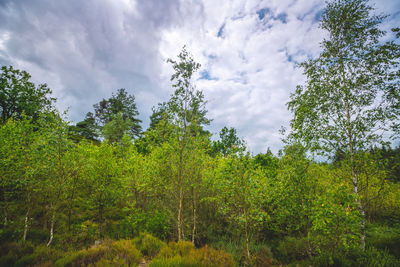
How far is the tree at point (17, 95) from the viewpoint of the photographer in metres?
18.2

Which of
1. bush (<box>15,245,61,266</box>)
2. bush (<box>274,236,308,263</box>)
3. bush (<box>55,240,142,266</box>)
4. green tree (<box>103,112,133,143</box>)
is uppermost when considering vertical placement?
green tree (<box>103,112,133,143</box>)

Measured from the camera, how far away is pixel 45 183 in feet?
22.0

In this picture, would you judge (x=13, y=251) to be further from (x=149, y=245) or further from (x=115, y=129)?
(x=115, y=129)

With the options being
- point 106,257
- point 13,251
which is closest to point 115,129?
point 13,251

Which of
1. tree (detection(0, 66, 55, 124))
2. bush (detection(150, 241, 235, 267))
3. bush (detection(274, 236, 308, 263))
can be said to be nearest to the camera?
bush (detection(150, 241, 235, 267))

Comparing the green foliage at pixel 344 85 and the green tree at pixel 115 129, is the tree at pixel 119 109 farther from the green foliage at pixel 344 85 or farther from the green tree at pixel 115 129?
the green foliage at pixel 344 85

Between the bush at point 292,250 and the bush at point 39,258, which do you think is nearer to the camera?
the bush at point 39,258

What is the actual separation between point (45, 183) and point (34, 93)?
20.8 metres

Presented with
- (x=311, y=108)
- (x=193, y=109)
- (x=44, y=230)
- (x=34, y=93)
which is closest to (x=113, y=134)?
(x=34, y=93)

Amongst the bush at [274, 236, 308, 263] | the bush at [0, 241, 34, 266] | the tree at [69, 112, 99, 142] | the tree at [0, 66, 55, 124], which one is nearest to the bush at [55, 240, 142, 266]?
the bush at [0, 241, 34, 266]

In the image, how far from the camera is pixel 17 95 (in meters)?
18.8

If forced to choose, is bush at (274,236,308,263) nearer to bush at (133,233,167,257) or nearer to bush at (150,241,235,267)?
bush at (150,241,235,267)

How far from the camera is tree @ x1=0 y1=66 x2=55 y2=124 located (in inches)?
715

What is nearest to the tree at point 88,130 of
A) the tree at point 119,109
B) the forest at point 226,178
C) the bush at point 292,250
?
the tree at point 119,109
